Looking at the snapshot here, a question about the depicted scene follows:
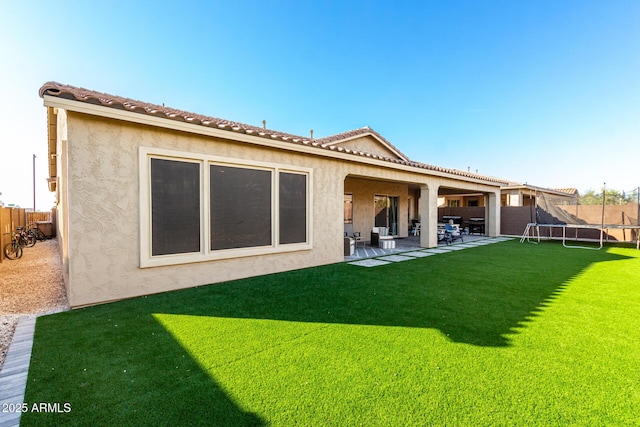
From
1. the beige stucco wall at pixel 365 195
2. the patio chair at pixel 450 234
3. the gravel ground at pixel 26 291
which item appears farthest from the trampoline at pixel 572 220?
the gravel ground at pixel 26 291

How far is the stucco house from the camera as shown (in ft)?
16.6

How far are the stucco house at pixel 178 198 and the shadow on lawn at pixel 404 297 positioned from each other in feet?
2.58

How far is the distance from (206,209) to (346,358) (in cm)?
452

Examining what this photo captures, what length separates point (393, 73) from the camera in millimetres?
17234

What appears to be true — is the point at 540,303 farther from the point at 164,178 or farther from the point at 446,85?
the point at 446,85

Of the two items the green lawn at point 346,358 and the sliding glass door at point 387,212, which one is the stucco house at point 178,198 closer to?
the green lawn at point 346,358

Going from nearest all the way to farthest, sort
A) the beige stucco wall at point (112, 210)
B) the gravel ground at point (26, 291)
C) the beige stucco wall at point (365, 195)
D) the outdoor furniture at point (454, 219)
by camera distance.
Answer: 1. the gravel ground at point (26, 291)
2. the beige stucco wall at point (112, 210)
3. the beige stucco wall at point (365, 195)
4. the outdoor furniture at point (454, 219)

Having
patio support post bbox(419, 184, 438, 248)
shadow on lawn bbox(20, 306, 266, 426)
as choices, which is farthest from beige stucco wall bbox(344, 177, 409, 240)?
shadow on lawn bbox(20, 306, 266, 426)

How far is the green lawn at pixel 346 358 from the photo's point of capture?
2412 mm

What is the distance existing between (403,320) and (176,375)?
3.16 meters

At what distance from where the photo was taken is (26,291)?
634cm

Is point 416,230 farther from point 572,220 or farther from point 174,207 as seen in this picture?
point 174,207

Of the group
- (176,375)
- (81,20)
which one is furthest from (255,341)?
(81,20)

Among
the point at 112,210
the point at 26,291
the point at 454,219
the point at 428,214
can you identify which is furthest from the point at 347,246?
the point at 454,219
